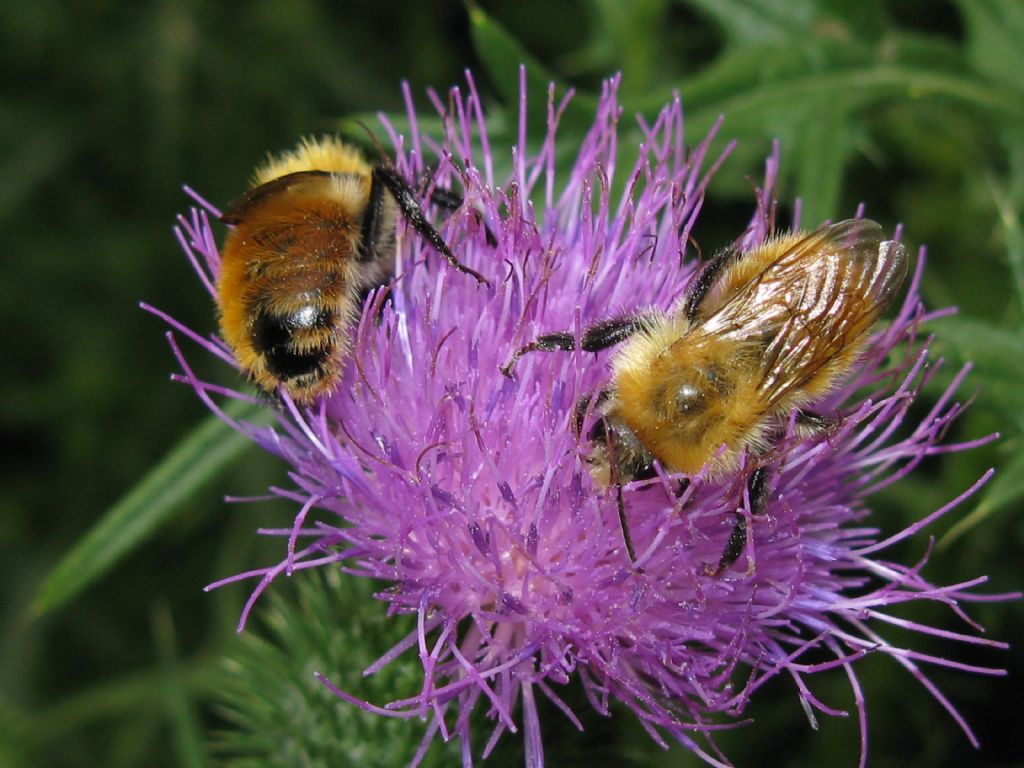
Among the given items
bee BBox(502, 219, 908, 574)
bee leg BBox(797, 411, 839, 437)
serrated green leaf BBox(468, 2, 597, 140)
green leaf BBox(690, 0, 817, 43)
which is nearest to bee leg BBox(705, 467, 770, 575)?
bee BBox(502, 219, 908, 574)

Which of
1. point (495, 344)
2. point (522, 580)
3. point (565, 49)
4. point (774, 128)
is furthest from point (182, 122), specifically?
point (522, 580)

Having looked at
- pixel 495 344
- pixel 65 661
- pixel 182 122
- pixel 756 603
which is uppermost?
pixel 182 122

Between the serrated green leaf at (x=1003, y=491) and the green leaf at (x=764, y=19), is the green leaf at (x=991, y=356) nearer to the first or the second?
the serrated green leaf at (x=1003, y=491)

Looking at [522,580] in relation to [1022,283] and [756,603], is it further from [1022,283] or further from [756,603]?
[1022,283]

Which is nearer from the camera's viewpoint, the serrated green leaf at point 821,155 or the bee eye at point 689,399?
the bee eye at point 689,399

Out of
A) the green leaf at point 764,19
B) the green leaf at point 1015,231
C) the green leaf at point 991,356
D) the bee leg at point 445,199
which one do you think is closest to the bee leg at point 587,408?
the bee leg at point 445,199

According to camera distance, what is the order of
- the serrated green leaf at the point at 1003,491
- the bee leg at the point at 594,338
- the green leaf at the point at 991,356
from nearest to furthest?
1. the bee leg at the point at 594,338
2. the serrated green leaf at the point at 1003,491
3. the green leaf at the point at 991,356
